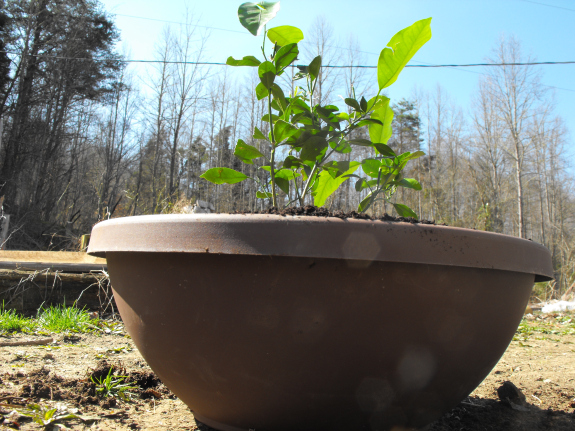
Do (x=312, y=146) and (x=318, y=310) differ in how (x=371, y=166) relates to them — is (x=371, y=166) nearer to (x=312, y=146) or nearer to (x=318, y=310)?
(x=312, y=146)

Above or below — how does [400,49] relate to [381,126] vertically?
above

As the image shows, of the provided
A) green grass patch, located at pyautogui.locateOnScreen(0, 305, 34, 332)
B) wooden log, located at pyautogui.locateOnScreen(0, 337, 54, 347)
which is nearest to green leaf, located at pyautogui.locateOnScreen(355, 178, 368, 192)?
wooden log, located at pyautogui.locateOnScreen(0, 337, 54, 347)

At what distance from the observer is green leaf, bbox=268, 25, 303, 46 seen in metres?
1.09

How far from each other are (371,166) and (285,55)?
442mm

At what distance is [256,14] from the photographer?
3.36 feet

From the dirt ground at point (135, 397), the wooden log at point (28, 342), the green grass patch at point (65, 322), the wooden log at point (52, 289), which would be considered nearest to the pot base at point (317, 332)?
the dirt ground at point (135, 397)

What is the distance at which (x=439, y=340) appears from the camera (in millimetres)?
785

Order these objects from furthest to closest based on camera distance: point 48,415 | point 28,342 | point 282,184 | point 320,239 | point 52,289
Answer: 1. point 52,289
2. point 28,342
3. point 282,184
4. point 48,415
5. point 320,239

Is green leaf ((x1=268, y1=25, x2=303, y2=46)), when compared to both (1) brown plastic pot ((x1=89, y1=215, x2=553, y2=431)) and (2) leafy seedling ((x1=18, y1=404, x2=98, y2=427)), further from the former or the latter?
(2) leafy seedling ((x1=18, y1=404, x2=98, y2=427))

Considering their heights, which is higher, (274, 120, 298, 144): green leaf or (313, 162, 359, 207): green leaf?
(274, 120, 298, 144): green leaf

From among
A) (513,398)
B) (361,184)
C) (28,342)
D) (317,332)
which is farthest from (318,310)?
(28,342)

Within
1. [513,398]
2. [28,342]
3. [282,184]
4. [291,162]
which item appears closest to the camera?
[291,162]

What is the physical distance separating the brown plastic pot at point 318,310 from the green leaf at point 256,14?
1.86ft

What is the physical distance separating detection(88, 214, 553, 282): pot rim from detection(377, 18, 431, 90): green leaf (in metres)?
0.50
